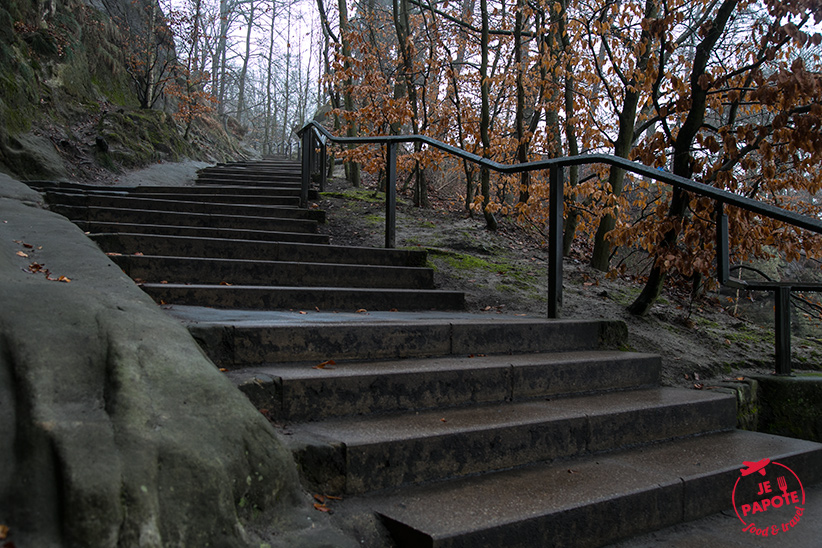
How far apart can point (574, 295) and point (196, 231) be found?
339cm

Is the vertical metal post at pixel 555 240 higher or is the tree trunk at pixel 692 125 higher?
the tree trunk at pixel 692 125

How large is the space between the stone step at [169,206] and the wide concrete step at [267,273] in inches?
60.1

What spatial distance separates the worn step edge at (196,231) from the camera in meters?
4.37

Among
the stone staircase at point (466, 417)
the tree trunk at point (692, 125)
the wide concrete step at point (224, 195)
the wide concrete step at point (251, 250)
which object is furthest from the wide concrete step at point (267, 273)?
the wide concrete step at point (224, 195)

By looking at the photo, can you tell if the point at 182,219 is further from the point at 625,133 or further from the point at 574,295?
the point at 625,133

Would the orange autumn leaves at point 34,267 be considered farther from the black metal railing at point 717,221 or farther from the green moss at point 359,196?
the green moss at point 359,196

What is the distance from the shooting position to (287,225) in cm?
572

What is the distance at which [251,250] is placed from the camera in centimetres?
449

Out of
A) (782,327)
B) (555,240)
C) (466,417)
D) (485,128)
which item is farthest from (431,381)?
(485,128)

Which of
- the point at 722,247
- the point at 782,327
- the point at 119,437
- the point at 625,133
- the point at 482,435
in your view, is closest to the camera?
the point at 119,437

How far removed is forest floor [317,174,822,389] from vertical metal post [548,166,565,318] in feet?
1.41

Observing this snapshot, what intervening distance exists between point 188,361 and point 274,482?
0.45 metres

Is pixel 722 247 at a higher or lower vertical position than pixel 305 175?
lower

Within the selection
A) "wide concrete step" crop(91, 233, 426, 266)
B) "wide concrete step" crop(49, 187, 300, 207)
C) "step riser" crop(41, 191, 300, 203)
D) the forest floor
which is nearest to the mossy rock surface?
the forest floor
